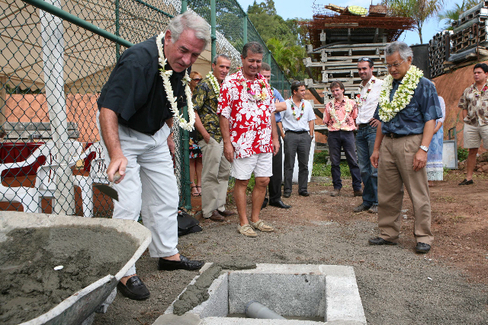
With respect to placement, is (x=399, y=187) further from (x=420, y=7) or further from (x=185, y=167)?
(x=420, y=7)

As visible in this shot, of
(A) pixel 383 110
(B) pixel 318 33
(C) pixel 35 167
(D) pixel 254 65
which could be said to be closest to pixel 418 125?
(A) pixel 383 110

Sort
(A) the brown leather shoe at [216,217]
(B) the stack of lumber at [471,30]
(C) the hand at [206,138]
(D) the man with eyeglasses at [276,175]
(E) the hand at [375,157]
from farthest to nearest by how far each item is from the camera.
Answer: (B) the stack of lumber at [471,30] < (D) the man with eyeglasses at [276,175] < (A) the brown leather shoe at [216,217] < (C) the hand at [206,138] < (E) the hand at [375,157]

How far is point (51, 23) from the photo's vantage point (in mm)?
3162

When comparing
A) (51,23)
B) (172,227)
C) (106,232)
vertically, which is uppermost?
(51,23)

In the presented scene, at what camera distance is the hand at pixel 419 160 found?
3.49 m

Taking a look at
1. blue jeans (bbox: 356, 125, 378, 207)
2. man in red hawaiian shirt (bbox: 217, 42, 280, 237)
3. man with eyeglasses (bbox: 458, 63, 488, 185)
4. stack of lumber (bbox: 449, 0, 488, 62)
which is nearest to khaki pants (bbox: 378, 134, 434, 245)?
man in red hawaiian shirt (bbox: 217, 42, 280, 237)

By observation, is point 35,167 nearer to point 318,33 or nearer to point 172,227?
point 172,227

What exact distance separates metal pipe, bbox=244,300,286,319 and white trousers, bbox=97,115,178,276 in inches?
33.5

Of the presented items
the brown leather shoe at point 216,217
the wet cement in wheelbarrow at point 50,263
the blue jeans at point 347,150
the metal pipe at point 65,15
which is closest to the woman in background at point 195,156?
the brown leather shoe at point 216,217

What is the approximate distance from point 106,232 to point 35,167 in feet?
7.69

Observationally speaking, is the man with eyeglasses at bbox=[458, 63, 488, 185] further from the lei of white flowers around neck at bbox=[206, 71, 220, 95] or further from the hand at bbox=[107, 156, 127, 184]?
the hand at bbox=[107, 156, 127, 184]

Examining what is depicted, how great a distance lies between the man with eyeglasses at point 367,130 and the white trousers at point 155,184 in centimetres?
325

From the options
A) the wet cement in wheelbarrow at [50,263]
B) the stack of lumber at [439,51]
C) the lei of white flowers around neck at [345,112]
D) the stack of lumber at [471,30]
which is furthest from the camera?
the stack of lumber at [439,51]

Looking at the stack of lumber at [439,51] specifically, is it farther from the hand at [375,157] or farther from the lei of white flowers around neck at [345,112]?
the hand at [375,157]
